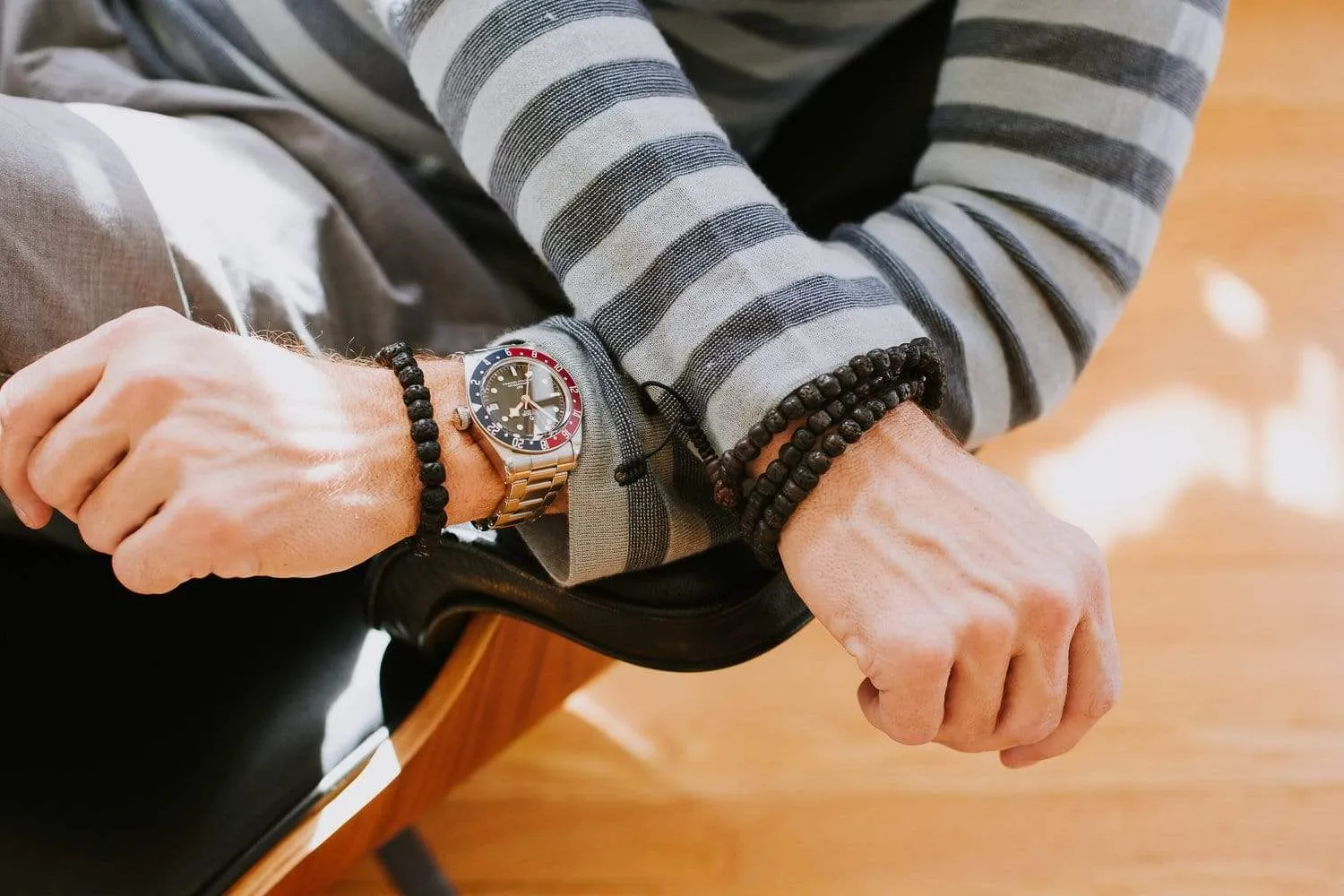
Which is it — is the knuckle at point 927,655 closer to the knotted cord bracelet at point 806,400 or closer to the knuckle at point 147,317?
the knotted cord bracelet at point 806,400

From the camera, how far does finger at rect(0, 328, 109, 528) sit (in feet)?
1.70

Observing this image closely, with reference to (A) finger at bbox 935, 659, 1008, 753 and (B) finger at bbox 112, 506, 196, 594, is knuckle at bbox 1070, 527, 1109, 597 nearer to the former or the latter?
(A) finger at bbox 935, 659, 1008, 753

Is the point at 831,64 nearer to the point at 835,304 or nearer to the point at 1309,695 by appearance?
the point at 835,304

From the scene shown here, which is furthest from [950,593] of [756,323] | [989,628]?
[756,323]

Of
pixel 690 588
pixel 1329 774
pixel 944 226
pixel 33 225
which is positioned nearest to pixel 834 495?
pixel 690 588

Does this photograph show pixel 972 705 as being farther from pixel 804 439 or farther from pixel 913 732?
pixel 804 439

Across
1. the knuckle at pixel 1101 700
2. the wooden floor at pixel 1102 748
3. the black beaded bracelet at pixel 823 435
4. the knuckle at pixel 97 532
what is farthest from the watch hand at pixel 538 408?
the wooden floor at pixel 1102 748

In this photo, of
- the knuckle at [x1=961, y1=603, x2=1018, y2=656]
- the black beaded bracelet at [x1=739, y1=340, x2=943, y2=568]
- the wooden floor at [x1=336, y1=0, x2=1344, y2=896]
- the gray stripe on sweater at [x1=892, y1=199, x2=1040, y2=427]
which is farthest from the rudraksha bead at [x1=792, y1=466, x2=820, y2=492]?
the wooden floor at [x1=336, y1=0, x2=1344, y2=896]

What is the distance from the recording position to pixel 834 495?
1.88 feet

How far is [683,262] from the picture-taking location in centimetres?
59

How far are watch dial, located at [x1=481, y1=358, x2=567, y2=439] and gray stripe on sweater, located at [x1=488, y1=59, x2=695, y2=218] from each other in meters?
Answer: 0.12

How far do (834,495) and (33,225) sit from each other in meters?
0.46

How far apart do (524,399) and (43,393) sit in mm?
235

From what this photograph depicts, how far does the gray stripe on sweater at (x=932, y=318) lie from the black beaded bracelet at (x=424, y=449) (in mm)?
297
